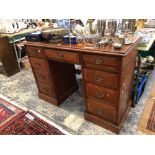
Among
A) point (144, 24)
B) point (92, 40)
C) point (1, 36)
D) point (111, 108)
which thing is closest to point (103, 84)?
point (111, 108)

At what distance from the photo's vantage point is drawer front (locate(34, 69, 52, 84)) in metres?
1.88

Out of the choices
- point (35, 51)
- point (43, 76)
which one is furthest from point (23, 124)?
point (35, 51)

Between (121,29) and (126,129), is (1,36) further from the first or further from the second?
(126,129)

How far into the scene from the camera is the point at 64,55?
150 centimetres

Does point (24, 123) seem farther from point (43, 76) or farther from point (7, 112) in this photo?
point (43, 76)

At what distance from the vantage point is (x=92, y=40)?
1457 mm

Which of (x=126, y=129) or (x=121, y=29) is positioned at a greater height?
(x=121, y=29)

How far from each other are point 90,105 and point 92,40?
26.9 inches

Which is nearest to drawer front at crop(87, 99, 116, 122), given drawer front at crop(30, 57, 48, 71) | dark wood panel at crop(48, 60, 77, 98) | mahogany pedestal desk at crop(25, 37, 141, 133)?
mahogany pedestal desk at crop(25, 37, 141, 133)

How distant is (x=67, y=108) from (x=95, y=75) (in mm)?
805

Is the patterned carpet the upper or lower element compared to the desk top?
lower

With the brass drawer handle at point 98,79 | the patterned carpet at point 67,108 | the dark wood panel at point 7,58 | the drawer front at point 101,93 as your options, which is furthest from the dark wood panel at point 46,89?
the dark wood panel at point 7,58

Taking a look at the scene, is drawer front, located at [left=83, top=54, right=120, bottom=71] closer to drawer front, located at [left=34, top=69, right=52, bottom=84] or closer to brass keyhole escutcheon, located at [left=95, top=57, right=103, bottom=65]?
brass keyhole escutcheon, located at [left=95, top=57, right=103, bottom=65]

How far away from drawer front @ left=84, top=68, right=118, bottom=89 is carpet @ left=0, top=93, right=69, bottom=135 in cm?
67
